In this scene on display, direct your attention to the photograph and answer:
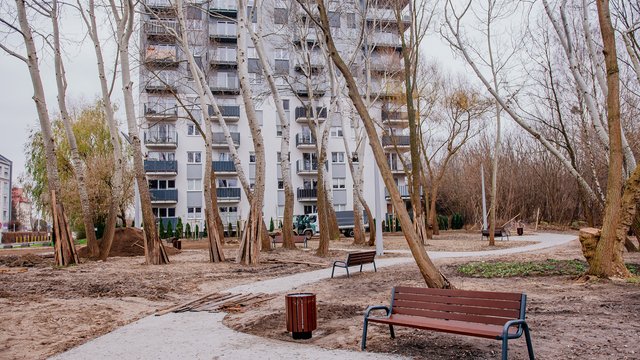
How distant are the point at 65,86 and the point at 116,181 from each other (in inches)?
163

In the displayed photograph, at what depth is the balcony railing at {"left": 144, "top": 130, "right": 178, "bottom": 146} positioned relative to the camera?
143 feet

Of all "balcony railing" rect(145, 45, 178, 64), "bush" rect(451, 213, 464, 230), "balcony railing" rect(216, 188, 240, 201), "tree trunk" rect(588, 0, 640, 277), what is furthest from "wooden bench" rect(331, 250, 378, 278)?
"bush" rect(451, 213, 464, 230)

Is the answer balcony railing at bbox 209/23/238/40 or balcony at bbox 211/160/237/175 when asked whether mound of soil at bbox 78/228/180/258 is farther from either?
balcony railing at bbox 209/23/238/40

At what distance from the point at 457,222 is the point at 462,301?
41.1m

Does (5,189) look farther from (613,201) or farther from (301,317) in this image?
(613,201)

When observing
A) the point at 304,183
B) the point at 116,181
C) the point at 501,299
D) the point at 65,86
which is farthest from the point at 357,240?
the point at 304,183

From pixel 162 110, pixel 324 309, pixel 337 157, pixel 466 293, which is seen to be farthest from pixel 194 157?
pixel 466 293

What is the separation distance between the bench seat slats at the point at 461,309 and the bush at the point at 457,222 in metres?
40.7

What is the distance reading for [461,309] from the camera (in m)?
5.54

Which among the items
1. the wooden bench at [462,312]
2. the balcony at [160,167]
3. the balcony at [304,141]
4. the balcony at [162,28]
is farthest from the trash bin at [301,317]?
the balcony at [304,141]

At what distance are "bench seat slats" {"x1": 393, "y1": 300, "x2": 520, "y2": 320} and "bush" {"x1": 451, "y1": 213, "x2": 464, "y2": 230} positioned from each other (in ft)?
134

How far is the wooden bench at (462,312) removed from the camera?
4961mm

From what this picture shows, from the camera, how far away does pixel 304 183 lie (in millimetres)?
46688

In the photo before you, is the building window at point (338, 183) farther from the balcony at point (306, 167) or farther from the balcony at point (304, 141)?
the balcony at point (304, 141)
